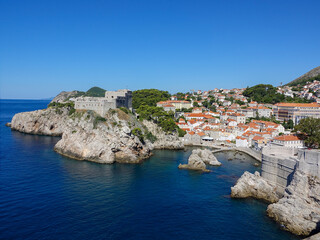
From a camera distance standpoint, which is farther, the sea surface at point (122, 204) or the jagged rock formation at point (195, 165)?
the jagged rock formation at point (195, 165)

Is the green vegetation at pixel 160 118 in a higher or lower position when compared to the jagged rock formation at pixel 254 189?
higher

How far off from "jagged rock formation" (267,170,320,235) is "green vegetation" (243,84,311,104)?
263ft

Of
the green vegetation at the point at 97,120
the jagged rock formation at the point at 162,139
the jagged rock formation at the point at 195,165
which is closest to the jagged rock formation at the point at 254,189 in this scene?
the jagged rock formation at the point at 195,165

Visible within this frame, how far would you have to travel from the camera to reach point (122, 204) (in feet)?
78.9

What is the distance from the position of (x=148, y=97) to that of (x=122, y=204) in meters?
63.1

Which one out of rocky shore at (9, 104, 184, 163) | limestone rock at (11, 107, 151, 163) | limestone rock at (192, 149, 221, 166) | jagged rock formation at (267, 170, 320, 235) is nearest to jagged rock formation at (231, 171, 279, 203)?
jagged rock formation at (267, 170, 320, 235)

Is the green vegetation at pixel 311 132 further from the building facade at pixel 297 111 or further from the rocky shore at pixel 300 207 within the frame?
the building facade at pixel 297 111

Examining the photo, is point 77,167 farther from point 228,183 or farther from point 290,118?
point 290,118

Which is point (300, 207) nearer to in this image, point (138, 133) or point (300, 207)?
point (300, 207)

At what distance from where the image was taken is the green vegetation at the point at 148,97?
77.9m

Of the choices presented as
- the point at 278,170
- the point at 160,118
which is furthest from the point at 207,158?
the point at 160,118

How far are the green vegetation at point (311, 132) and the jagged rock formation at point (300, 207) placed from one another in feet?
58.3

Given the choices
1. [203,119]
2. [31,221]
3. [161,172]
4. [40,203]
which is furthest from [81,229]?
[203,119]

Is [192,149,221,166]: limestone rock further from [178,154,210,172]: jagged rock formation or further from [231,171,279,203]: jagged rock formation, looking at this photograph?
[231,171,279,203]: jagged rock formation
